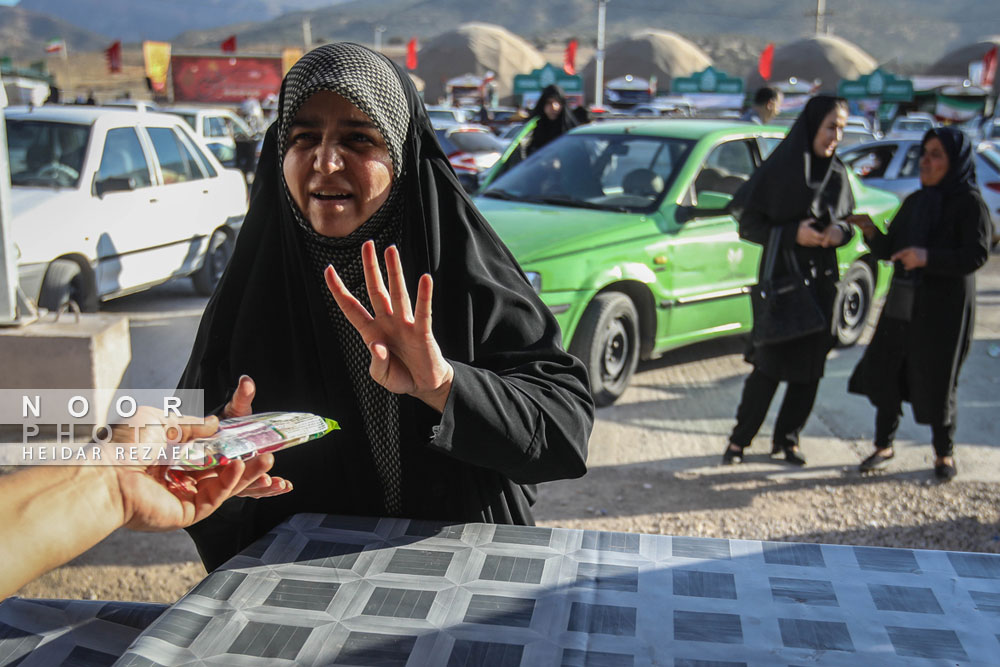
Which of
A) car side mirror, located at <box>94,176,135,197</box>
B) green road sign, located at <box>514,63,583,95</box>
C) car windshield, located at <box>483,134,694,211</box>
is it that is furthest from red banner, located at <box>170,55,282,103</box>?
car windshield, located at <box>483,134,694,211</box>

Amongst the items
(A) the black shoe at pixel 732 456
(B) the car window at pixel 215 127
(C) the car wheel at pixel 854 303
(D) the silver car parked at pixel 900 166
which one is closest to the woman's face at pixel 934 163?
(A) the black shoe at pixel 732 456

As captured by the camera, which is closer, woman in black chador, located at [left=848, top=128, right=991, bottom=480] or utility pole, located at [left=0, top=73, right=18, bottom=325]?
woman in black chador, located at [left=848, top=128, right=991, bottom=480]

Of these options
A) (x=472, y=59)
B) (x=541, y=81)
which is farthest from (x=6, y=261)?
(x=472, y=59)

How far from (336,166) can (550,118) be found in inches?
285

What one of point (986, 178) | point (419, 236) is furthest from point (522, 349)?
point (986, 178)

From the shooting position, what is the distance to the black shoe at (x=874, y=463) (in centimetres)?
477

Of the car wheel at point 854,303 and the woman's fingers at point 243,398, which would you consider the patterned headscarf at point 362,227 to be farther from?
the car wheel at point 854,303

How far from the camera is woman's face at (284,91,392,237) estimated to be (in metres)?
1.76

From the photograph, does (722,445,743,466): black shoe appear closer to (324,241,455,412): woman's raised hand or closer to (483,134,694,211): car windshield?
(483,134,694,211): car windshield

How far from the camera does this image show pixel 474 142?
49.6 ft

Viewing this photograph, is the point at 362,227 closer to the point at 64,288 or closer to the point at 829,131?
the point at 829,131

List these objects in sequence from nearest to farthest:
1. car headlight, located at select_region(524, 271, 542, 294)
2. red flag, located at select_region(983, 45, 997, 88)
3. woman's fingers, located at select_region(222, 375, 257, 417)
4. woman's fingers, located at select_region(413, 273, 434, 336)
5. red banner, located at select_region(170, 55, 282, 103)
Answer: woman's fingers, located at select_region(413, 273, 434, 336) → woman's fingers, located at select_region(222, 375, 257, 417) → car headlight, located at select_region(524, 271, 542, 294) → red banner, located at select_region(170, 55, 282, 103) → red flag, located at select_region(983, 45, 997, 88)

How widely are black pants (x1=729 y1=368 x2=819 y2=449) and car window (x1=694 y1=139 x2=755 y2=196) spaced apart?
1.83m

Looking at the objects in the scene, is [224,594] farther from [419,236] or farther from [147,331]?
[147,331]
